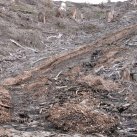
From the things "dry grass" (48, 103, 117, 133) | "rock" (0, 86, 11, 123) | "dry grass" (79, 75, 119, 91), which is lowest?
"rock" (0, 86, 11, 123)

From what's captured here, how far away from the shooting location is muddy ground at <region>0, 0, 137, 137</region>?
36.5 feet

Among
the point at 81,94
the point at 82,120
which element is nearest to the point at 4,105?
the point at 81,94

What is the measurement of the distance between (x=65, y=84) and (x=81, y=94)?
1.93m

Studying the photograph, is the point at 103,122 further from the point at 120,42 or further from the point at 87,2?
the point at 87,2

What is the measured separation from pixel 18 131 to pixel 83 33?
22.0 m

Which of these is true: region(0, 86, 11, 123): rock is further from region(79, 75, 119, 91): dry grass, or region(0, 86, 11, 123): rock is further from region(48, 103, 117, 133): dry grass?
region(79, 75, 119, 91): dry grass

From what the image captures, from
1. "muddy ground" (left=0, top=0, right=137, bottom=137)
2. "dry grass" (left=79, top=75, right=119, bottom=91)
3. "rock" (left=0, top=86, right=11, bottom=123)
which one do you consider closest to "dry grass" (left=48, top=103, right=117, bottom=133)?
"muddy ground" (left=0, top=0, right=137, bottom=137)

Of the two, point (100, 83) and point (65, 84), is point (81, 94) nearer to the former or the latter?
point (100, 83)

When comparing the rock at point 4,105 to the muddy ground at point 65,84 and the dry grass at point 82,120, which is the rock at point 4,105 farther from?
the dry grass at point 82,120

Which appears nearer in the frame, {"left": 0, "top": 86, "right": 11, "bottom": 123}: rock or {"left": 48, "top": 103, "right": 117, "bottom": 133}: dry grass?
{"left": 48, "top": 103, "right": 117, "bottom": 133}: dry grass

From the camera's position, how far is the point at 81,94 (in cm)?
1384

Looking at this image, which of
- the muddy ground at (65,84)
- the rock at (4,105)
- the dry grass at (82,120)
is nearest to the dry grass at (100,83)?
the muddy ground at (65,84)

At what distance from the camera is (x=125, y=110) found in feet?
40.7

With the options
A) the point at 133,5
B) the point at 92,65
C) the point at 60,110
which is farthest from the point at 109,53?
the point at 133,5
